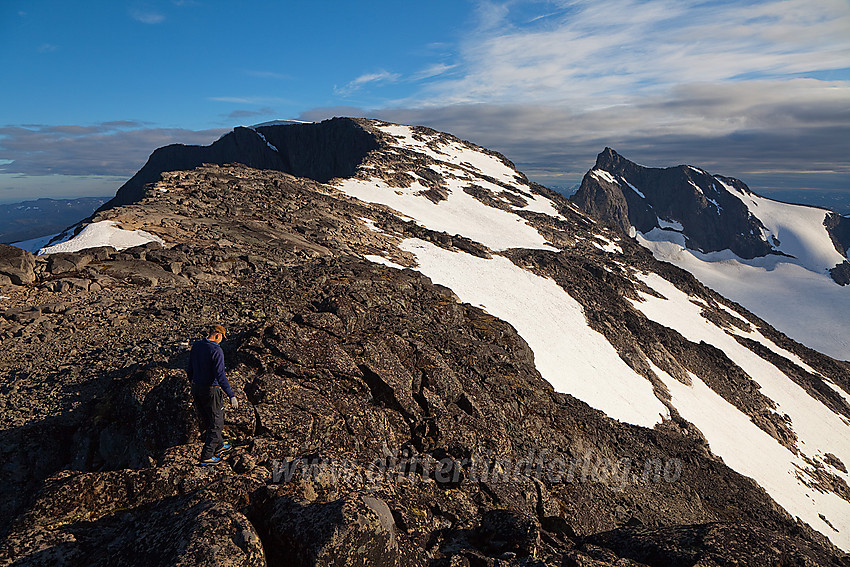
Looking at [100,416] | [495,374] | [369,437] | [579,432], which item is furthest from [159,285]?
[579,432]

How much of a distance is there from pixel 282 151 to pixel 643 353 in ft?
356

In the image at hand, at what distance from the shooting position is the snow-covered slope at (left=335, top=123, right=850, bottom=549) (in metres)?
33.0

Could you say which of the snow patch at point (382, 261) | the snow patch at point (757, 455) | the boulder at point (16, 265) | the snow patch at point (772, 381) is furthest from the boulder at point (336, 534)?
the snow patch at point (772, 381)

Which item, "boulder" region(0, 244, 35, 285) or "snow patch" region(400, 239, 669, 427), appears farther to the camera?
"snow patch" region(400, 239, 669, 427)

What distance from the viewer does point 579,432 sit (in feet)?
65.5

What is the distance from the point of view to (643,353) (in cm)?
4416

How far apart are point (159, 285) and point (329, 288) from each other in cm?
864

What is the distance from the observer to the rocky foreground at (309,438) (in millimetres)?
6910

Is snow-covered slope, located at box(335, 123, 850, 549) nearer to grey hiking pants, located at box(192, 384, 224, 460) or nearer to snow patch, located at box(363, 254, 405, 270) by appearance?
snow patch, located at box(363, 254, 405, 270)

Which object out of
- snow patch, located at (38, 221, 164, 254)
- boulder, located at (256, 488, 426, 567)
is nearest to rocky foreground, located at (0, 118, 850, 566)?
boulder, located at (256, 488, 426, 567)

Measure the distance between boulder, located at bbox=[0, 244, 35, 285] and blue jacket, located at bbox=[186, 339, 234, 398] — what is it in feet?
52.5

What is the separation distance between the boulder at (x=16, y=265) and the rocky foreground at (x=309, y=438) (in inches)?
3.2

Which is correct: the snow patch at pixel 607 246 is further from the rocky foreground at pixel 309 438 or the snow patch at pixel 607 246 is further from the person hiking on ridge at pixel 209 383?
the person hiking on ridge at pixel 209 383

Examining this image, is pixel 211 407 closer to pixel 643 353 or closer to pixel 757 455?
pixel 757 455
